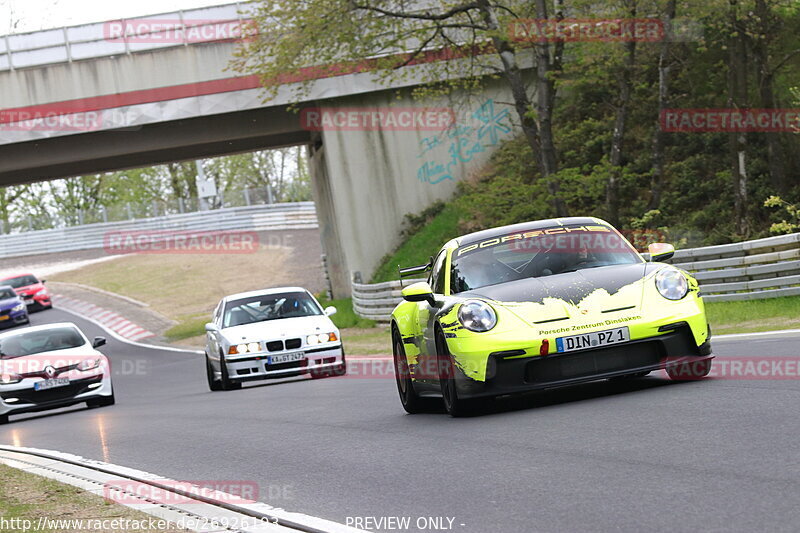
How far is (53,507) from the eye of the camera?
24.0 feet

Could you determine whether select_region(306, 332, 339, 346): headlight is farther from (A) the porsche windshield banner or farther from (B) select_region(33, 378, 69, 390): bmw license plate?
(A) the porsche windshield banner

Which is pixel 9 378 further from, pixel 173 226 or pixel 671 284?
pixel 173 226

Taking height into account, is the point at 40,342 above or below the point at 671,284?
below

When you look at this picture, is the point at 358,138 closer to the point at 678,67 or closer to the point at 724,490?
the point at 678,67

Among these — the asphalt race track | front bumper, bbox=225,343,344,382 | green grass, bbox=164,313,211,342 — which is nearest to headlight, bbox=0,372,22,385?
front bumper, bbox=225,343,344,382

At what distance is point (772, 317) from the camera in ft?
54.7

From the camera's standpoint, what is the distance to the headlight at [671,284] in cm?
919

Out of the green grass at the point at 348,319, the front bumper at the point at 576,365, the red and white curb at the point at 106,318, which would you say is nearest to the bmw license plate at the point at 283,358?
the front bumper at the point at 576,365

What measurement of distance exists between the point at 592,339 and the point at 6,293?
127 ft

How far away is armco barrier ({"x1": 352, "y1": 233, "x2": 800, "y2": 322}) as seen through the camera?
1764 centimetres

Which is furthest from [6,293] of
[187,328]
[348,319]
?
[348,319]

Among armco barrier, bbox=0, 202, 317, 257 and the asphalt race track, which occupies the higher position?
the asphalt race track

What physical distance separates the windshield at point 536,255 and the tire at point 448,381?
0.62 metres

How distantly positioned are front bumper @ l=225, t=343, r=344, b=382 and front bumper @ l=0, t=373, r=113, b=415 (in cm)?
217
